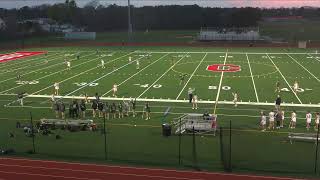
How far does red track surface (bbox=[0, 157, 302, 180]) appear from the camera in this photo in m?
14.5

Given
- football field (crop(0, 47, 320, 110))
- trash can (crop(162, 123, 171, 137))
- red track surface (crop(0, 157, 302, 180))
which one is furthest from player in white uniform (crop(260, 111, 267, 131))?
red track surface (crop(0, 157, 302, 180))

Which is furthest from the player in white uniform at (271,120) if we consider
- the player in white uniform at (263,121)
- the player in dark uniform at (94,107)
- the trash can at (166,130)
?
the player in dark uniform at (94,107)

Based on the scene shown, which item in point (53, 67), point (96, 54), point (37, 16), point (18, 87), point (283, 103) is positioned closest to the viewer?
point (283, 103)

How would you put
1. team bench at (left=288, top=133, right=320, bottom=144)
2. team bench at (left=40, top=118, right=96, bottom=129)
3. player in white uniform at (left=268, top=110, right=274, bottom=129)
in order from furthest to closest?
team bench at (left=40, top=118, right=96, bottom=129) < player in white uniform at (left=268, top=110, right=274, bottom=129) < team bench at (left=288, top=133, right=320, bottom=144)

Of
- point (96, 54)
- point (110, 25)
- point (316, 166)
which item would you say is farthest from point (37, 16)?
point (316, 166)

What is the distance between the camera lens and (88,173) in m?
14.9

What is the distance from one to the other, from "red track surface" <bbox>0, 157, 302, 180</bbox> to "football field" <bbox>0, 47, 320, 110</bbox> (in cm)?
1128

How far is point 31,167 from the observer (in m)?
15.6

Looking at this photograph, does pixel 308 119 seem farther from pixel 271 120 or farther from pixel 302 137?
pixel 302 137

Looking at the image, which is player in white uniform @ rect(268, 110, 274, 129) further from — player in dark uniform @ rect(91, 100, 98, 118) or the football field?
player in dark uniform @ rect(91, 100, 98, 118)

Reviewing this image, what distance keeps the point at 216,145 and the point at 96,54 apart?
3710 cm

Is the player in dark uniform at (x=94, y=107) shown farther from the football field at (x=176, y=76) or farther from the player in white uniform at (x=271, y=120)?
the player in white uniform at (x=271, y=120)

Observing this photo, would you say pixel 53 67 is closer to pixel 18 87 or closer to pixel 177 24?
pixel 18 87

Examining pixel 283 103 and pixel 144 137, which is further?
pixel 283 103
